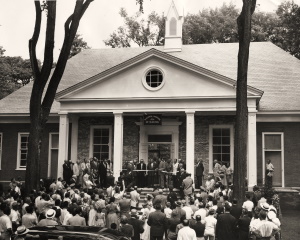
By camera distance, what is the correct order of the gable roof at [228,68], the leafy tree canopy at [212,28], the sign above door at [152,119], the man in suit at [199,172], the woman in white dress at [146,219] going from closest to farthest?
the woman in white dress at [146,219] < the man in suit at [199,172] < the sign above door at [152,119] < the gable roof at [228,68] < the leafy tree canopy at [212,28]

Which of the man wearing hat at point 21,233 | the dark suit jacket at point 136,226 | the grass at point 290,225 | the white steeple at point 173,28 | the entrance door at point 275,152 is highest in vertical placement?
the white steeple at point 173,28

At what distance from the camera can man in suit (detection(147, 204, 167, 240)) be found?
12.4 meters

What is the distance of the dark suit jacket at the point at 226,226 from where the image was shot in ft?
38.2

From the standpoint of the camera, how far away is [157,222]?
12.5 m

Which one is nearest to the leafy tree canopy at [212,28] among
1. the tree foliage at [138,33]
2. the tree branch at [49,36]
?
the tree foliage at [138,33]

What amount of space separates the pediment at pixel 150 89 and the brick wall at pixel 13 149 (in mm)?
4092

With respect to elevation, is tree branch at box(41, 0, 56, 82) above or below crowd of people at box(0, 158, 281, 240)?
above

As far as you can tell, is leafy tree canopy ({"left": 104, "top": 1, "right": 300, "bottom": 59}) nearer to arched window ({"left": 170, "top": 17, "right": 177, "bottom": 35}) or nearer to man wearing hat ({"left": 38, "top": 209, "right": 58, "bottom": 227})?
arched window ({"left": 170, "top": 17, "right": 177, "bottom": 35})

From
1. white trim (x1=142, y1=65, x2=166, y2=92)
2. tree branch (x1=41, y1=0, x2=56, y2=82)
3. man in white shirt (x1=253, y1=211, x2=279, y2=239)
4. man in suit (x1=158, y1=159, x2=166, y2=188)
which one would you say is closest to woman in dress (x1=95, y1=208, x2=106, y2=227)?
man in white shirt (x1=253, y1=211, x2=279, y2=239)

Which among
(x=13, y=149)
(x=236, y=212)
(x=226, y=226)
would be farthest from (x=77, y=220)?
(x=13, y=149)

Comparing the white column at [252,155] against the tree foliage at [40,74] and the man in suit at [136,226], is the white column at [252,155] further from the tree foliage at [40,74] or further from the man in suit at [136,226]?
the man in suit at [136,226]

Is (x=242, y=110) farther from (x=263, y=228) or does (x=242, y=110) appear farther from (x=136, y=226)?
(x=136, y=226)

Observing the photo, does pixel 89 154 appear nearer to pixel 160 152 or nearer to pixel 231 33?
pixel 160 152

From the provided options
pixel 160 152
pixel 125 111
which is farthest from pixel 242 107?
pixel 160 152
